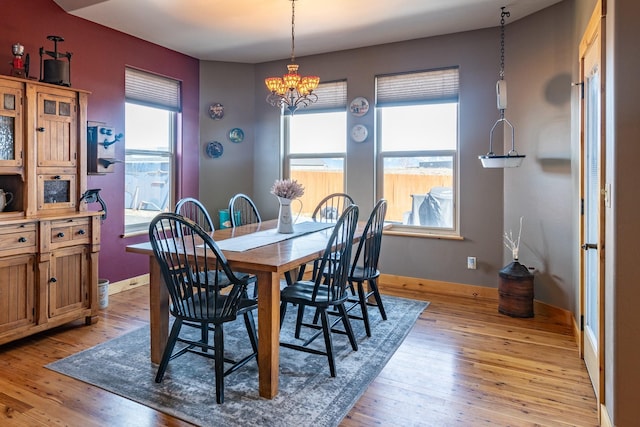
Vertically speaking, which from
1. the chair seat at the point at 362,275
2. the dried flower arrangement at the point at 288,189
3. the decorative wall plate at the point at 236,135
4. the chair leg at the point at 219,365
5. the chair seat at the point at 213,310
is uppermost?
the decorative wall plate at the point at 236,135

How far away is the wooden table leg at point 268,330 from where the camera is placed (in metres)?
2.30

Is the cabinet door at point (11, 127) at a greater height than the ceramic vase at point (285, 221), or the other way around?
the cabinet door at point (11, 127)

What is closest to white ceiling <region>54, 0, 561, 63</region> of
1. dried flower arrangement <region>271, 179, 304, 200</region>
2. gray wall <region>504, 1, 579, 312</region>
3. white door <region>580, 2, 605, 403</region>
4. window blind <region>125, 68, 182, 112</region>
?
gray wall <region>504, 1, 579, 312</region>

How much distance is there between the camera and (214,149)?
210 inches

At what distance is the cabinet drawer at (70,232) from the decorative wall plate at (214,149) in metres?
2.12

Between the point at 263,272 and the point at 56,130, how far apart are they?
2.23 meters

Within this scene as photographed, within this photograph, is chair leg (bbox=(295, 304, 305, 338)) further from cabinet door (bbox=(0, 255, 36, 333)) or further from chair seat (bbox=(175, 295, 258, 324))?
cabinet door (bbox=(0, 255, 36, 333))

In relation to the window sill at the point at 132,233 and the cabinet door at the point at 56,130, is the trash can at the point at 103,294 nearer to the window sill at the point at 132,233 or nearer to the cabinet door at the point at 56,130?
the window sill at the point at 132,233

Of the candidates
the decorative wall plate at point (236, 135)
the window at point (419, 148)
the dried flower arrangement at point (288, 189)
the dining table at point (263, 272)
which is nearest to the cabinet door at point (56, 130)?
the dining table at point (263, 272)

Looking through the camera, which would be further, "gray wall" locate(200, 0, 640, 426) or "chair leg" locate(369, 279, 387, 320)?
"chair leg" locate(369, 279, 387, 320)

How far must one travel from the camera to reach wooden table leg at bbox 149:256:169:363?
2.64 metres

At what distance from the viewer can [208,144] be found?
531cm

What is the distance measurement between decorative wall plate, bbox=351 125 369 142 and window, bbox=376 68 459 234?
6.3 inches

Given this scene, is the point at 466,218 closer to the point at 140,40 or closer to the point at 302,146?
the point at 302,146
